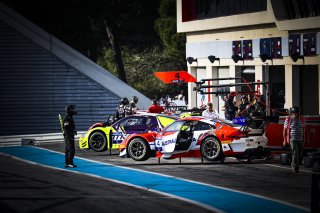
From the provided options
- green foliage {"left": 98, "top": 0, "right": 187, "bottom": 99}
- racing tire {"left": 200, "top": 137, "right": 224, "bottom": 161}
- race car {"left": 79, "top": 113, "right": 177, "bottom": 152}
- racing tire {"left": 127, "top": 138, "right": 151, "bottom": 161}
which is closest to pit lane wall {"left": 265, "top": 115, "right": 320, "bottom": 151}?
racing tire {"left": 200, "top": 137, "right": 224, "bottom": 161}

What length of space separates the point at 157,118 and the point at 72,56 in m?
19.6

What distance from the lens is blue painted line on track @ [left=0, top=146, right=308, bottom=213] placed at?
15.2m

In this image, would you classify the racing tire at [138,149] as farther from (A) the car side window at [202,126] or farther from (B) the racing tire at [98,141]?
(B) the racing tire at [98,141]

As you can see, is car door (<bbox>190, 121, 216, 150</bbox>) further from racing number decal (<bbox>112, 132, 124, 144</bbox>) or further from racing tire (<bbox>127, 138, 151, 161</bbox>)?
racing number decal (<bbox>112, 132, 124, 144</bbox>)

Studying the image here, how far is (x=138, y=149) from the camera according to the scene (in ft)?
79.6

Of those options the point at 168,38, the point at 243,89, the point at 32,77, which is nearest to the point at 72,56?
the point at 32,77

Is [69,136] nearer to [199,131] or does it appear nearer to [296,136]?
[199,131]

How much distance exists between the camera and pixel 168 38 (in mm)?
63812

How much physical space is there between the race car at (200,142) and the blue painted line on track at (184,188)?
1192mm

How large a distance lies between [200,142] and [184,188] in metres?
5.32

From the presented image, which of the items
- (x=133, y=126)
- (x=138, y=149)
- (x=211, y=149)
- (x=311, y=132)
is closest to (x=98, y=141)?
(x=133, y=126)

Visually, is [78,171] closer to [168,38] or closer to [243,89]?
[243,89]

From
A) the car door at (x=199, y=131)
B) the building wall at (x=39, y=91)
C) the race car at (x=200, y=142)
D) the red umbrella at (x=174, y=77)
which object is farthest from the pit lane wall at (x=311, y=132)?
the building wall at (x=39, y=91)

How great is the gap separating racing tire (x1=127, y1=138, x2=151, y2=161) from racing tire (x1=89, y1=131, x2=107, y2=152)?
3559 millimetres
